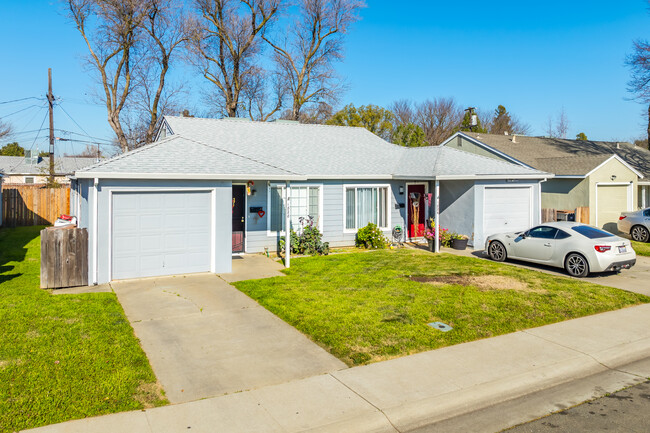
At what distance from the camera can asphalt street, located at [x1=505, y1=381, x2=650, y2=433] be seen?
16.2 ft

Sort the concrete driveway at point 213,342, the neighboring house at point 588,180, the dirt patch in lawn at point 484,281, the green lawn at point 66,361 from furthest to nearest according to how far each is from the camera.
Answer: the neighboring house at point 588,180 < the dirt patch in lawn at point 484,281 < the concrete driveway at point 213,342 < the green lawn at point 66,361

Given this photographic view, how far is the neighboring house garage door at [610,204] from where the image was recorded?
20925 mm

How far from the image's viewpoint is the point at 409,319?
836cm

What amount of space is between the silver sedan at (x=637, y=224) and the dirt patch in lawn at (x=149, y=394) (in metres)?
19.7

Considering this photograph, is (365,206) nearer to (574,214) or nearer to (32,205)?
(574,214)

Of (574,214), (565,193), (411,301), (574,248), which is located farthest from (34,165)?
(574,248)

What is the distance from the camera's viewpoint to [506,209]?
17.3 metres

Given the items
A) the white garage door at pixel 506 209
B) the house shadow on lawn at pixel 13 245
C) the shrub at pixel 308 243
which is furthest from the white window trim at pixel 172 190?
the white garage door at pixel 506 209

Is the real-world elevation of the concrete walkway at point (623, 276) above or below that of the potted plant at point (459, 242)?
below

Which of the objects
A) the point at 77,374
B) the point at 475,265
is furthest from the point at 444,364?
the point at 475,265

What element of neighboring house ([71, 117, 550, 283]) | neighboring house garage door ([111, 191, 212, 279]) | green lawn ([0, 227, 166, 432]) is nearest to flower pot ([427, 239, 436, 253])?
neighboring house ([71, 117, 550, 283])

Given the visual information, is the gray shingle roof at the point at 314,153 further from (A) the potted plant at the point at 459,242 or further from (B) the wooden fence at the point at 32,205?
(B) the wooden fence at the point at 32,205

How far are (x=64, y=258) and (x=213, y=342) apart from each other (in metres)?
5.26

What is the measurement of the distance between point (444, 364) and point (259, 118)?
34490mm
